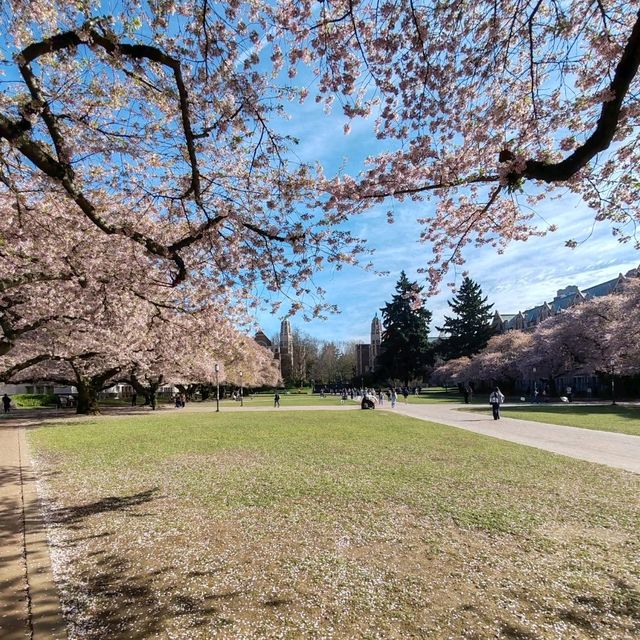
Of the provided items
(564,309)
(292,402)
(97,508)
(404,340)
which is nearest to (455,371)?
(404,340)

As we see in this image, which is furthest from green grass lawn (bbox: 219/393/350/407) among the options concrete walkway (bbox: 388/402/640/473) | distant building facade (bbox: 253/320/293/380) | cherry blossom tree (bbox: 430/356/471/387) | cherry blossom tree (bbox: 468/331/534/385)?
distant building facade (bbox: 253/320/293/380)

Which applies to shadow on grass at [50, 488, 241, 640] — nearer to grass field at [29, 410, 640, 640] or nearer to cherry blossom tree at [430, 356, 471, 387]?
grass field at [29, 410, 640, 640]

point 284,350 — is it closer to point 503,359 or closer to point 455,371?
point 455,371

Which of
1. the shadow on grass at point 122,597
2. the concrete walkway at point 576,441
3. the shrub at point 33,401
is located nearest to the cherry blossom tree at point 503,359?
the concrete walkway at point 576,441

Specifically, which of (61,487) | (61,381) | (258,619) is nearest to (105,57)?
(258,619)

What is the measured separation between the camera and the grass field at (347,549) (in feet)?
10.5

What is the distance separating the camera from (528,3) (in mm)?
4348

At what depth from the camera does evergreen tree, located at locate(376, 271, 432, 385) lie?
217ft

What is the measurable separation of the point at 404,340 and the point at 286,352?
43.5m

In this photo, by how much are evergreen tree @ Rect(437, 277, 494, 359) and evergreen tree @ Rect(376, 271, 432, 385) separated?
12.2 feet

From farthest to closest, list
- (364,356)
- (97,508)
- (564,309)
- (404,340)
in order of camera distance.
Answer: (364,356) → (404,340) → (564,309) → (97,508)

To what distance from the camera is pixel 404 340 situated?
216 ft

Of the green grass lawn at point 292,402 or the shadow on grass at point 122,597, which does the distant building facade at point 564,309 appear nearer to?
the green grass lawn at point 292,402

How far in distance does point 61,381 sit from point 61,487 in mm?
27620
